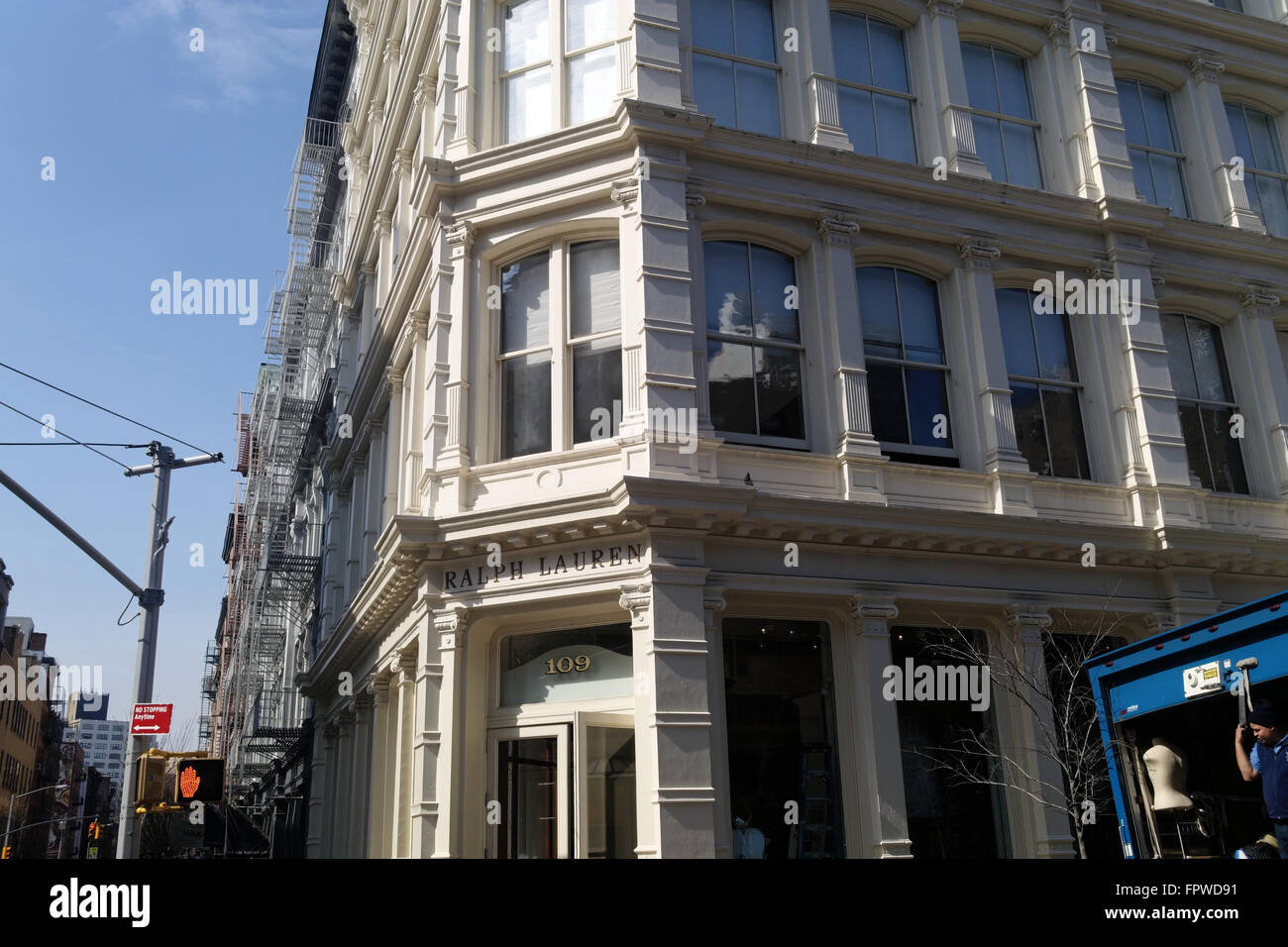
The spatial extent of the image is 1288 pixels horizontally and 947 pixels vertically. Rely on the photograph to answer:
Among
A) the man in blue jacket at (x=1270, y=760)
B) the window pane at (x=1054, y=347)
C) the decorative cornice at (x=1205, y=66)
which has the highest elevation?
the decorative cornice at (x=1205, y=66)

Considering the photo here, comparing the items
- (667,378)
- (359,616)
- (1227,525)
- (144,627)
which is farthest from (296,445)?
(1227,525)

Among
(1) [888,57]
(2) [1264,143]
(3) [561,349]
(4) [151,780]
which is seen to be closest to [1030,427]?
(1) [888,57]

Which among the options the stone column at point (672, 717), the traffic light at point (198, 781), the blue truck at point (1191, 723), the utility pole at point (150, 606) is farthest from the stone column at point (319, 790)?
the blue truck at point (1191, 723)

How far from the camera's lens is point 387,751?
20.3 meters

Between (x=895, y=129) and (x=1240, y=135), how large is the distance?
8783 mm

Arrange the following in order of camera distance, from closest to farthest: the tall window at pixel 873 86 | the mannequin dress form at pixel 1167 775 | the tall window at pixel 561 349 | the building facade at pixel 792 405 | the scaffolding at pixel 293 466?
1. the mannequin dress form at pixel 1167 775
2. the building facade at pixel 792 405
3. the tall window at pixel 561 349
4. the tall window at pixel 873 86
5. the scaffolding at pixel 293 466

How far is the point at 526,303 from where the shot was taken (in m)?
17.7

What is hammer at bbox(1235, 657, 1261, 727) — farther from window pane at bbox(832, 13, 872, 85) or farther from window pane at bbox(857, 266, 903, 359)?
window pane at bbox(832, 13, 872, 85)

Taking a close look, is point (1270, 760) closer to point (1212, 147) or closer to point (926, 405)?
point (926, 405)

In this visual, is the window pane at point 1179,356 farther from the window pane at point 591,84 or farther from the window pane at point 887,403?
the window pane at point 591,84

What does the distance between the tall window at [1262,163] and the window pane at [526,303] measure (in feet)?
48.9

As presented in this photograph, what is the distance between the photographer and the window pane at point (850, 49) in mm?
19797

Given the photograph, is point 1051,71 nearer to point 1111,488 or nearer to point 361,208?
point 1111,488

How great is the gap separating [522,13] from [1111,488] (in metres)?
12.8
